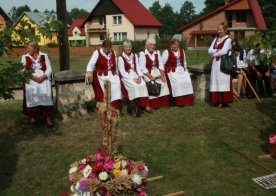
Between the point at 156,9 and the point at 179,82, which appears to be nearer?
the point at 179,82

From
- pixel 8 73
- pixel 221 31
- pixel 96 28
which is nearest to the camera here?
pixel 8 73

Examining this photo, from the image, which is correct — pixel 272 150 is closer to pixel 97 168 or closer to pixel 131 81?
pixel 131 81

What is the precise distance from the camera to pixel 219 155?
7.05 metres

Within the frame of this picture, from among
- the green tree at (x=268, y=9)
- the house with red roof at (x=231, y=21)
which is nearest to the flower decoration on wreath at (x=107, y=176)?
the house with red roof at (x=231, y=21)

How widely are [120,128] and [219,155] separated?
2.32m

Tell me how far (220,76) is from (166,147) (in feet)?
10.1

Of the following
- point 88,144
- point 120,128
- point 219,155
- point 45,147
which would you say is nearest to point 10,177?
point 45,147

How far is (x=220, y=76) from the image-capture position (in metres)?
9.67

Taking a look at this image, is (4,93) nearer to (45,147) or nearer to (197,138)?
(45,147)

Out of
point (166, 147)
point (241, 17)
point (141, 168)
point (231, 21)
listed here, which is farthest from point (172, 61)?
point (231, 21)

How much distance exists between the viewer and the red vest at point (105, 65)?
8.84 metres

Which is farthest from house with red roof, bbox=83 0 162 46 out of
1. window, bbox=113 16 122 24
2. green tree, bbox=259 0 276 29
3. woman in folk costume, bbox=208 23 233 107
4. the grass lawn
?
the grass lawn

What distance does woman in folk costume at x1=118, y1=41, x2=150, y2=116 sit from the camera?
30.0 ft

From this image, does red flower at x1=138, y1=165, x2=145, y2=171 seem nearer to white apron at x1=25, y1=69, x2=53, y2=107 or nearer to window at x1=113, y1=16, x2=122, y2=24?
white apron at x1=25, y1=69, x2=53, y2=107
